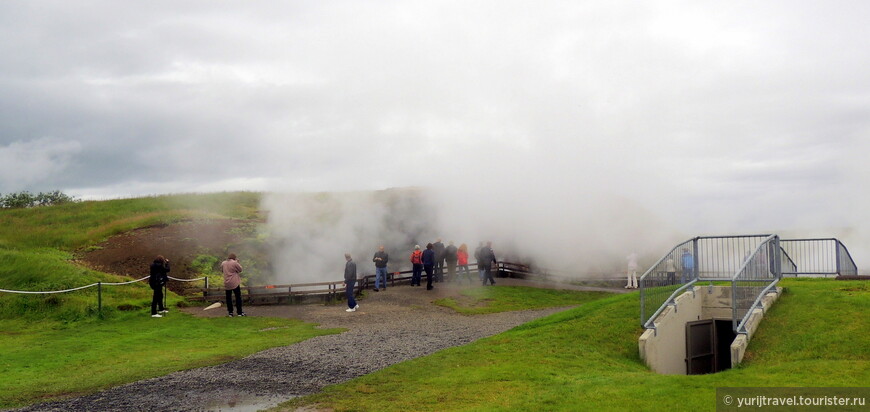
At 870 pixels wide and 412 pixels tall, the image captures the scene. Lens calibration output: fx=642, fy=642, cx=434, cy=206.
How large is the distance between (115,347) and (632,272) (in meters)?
20.6

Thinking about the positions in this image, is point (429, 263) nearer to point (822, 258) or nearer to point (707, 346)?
point (707, 346)

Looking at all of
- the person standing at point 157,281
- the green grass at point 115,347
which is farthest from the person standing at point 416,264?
the person standing at point 157,281

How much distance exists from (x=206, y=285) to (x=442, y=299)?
931 cm

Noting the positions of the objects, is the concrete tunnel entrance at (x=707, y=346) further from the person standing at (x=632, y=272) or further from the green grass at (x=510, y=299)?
the person standing at (x=632, y=272)

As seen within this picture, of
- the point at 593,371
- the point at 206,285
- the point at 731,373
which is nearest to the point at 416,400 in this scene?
the point at 593,371

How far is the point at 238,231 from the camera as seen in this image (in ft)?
116

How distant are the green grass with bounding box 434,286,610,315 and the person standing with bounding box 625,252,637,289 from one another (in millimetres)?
2208

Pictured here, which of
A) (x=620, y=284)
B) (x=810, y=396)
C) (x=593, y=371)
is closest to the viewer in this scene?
(x=810, y=396)

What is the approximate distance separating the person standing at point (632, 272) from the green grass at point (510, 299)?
2.21 m

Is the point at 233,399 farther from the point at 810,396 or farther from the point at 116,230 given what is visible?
the point at 116,230

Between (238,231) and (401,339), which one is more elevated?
(238,231)

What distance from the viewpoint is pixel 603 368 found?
37.4ft

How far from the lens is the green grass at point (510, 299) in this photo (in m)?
22.5

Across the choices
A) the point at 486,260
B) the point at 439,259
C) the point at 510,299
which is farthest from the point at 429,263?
the point at 510,299
